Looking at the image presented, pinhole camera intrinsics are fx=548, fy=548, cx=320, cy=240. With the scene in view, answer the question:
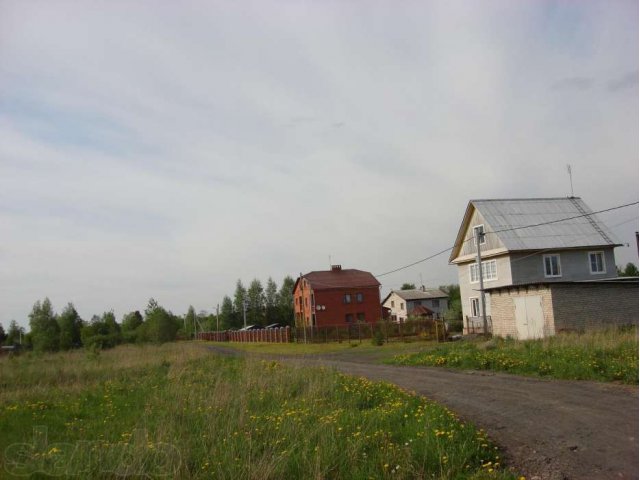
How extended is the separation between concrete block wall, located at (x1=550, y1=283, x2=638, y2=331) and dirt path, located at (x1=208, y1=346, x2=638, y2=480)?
13577mm

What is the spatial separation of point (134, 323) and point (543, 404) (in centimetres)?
7199

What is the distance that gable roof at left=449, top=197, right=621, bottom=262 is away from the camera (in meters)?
36.4

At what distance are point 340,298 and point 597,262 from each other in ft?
108

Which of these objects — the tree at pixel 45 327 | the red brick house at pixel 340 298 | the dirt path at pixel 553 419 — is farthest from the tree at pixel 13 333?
the dirt path at pixel 553 419

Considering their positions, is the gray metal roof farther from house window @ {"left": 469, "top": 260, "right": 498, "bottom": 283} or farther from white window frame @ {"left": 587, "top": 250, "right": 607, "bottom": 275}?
house window @ {"left": 469, "top": 260, "right": 498, "bottom": 283}

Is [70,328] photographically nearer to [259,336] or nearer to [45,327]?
[45,327]

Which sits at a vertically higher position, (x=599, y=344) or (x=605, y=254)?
(x=605, y=254)

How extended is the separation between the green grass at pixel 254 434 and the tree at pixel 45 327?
41256 mm

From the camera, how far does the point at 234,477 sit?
580 cm

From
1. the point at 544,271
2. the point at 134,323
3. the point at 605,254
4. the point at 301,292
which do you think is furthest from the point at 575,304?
the point at 134,323

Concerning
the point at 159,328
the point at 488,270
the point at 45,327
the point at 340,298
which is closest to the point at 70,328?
the point at 45,327

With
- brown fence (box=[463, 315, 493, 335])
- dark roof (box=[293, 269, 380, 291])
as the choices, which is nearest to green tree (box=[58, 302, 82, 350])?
dark roof (box=[293, 269, 380, 291])

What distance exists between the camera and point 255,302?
10850 cm

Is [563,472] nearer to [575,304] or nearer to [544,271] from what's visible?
[575,304]
